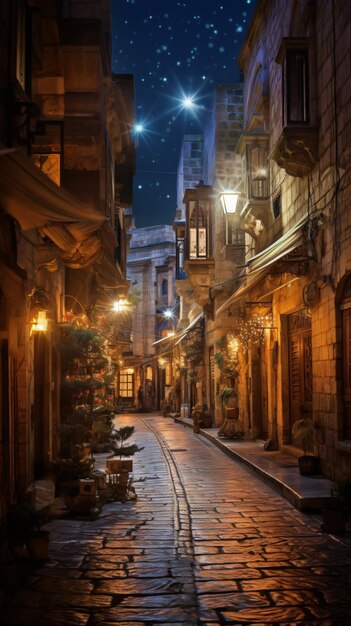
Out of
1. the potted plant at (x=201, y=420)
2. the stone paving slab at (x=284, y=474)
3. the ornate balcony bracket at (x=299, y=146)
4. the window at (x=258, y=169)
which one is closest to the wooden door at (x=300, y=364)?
the stone paving slab at (x=284, y=474)

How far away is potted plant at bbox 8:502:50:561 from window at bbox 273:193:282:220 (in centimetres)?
1107

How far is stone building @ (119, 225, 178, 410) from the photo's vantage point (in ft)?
164

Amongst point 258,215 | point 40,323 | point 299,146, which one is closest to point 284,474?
point 40,323

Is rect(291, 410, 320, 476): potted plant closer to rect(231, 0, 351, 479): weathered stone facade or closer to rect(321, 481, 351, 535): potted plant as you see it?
rect(231, 0, 351, 479): weathered stone facade

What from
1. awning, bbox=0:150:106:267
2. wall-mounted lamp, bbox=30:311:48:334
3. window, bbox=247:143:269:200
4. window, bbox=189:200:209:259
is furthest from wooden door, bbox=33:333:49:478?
window, bbox=189:200:209:259

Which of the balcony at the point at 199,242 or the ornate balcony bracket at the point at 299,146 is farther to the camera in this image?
the balcony at the point at 199,242

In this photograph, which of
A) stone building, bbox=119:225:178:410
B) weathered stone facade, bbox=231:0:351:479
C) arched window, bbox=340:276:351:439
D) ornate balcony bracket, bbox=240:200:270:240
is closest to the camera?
arched window, bbox=340:276:351:439

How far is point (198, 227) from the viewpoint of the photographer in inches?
1056

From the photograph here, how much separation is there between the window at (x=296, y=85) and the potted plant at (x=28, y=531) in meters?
8.80

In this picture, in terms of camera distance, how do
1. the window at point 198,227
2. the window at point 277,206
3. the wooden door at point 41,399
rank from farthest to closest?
1. the window at point 198,227
2. the window at point 277,206
3. the wooden door at point 41,399

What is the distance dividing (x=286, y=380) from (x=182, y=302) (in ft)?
84.6

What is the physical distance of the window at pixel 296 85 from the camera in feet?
40.9

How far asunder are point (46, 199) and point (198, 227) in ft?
67.4

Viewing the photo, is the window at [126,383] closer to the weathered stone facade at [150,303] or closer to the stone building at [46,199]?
the weathered stone facade at [150,303]
